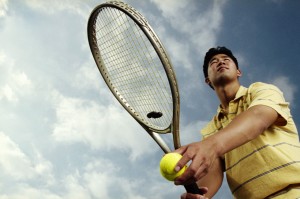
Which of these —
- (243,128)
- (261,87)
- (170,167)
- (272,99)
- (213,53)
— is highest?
(213,53)

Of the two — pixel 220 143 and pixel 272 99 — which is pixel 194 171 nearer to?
pixel 220 143

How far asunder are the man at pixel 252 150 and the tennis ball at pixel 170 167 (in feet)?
0.41

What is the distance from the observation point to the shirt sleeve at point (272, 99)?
3.18m

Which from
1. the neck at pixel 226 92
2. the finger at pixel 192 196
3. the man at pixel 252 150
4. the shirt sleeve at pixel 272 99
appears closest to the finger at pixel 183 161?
the man at pixel 252 150

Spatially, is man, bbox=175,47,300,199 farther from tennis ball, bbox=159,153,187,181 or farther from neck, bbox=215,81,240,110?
tennis ball, bbox=159,153,187,181

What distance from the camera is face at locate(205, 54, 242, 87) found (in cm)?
452

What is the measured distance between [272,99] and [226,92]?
48.0 inches

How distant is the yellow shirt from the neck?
19.5 inches

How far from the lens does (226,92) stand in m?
4.48

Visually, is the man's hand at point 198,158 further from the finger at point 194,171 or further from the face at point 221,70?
the face at point 221,70

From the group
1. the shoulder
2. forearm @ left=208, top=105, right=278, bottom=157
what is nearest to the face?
the shoulder

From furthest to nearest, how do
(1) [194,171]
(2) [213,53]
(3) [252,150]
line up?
(2) [213,53] < (3) [252,150] < (1) [194,171]

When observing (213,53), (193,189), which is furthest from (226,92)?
(193,189)

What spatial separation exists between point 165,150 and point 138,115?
0.89 metres
